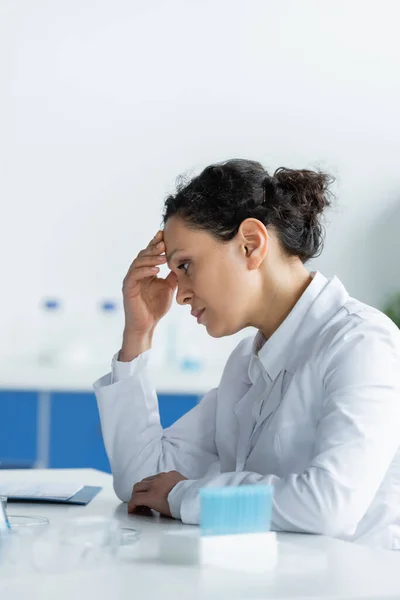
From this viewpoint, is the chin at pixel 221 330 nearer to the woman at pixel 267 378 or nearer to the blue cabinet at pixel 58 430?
the woman at pixel 267 378

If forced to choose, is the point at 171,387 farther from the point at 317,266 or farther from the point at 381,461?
the point at 381,461

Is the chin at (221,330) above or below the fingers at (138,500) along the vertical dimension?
above

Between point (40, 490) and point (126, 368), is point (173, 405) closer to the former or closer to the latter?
point (126, 368)

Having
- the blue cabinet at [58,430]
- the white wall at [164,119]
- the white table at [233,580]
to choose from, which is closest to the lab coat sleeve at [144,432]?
the white table at [233,580]

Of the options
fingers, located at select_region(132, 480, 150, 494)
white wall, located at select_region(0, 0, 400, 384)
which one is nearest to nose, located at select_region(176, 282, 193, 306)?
fingers, located at select_region(132, 480, 150, 494)

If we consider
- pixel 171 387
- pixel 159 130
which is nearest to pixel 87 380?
pixel 171 387

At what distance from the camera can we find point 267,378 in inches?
60.9

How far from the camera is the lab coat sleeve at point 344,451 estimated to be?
118 centimetres

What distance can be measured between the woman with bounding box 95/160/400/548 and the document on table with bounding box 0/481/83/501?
93 mm

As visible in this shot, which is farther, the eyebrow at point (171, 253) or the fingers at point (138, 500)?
the eyebrow at point (171, 253)

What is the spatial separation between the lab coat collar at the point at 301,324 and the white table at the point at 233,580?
49 cm

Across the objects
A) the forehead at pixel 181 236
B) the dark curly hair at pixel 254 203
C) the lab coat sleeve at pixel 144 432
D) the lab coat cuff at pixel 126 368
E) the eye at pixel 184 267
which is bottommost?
the lab coat sleeve at pixel 144 432

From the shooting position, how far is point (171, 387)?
3422mm

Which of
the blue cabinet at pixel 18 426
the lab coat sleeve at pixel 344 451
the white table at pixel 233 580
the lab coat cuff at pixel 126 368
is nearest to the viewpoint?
the white table at pixel 233 580
